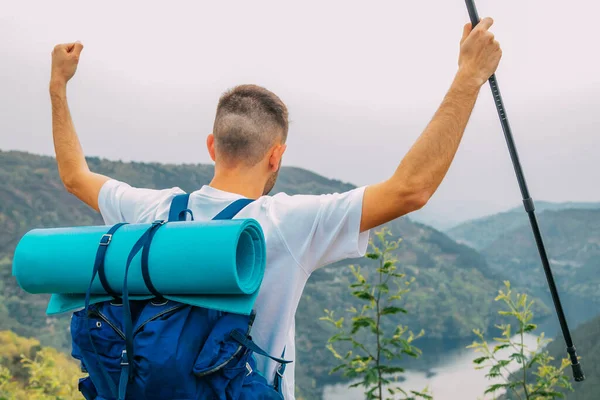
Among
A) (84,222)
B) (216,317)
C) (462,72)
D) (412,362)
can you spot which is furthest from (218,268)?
(84,222)

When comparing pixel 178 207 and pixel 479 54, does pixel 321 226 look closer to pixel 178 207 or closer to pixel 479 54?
pixel 178 207

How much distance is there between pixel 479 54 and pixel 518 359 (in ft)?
6.12

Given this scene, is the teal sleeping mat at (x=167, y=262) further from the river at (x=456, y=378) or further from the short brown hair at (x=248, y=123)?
the river at (x=456, y=378)

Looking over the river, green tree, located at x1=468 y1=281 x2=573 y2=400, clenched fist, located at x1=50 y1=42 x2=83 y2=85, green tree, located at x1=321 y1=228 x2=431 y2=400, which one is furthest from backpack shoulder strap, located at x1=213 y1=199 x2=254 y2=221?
the river

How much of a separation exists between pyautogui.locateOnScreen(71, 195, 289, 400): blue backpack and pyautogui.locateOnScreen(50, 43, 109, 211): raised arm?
16.3 inches

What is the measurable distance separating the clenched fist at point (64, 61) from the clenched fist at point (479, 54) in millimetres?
855

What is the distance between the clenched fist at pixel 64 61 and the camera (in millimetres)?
1340

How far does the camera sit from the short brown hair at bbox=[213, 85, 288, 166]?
1101 millimetres

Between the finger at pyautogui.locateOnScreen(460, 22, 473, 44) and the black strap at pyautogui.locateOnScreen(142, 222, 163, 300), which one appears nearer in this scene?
the black strap at pyautogui.locateOnScreen(142, 222, 163, 300)

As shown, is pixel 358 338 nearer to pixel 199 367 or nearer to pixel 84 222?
pixel 199 367

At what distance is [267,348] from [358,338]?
2.00 m

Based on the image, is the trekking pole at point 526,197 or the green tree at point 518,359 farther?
the green tree at point 518,359

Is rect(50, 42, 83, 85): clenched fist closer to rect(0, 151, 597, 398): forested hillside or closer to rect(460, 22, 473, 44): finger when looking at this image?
rect(460, 22, 473, 44): finger

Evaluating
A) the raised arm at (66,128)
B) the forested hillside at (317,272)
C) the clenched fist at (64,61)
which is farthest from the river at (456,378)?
the clenched fist at (64,61)
